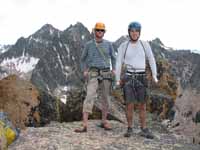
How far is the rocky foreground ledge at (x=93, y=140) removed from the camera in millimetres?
12109

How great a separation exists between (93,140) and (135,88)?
Answer: 1.88 metres

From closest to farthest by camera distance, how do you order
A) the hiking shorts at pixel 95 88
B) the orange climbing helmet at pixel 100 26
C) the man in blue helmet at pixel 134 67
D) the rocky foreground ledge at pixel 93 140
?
1. the rocky foreground ledge at pixel 93 140
2. the man in blue helmet at pixel 134 67
3. the orange climbing helmet at pixel 100 26
4. the hiking shorts at pixel 95 88

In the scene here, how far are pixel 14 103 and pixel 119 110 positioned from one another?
202 inches

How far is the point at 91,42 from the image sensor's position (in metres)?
13.5

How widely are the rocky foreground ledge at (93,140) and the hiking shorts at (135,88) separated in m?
1.15

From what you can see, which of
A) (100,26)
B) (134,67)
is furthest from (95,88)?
(100,26)

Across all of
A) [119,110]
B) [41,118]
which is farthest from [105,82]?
[41,118]

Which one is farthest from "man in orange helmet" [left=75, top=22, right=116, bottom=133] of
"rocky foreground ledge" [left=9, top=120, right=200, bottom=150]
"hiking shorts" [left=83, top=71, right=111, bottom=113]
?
"rocky foreground ledge" [left=9, top=120, right=200, bottom=150]

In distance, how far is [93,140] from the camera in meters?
12.6

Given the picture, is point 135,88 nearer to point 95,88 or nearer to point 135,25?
point 95,88

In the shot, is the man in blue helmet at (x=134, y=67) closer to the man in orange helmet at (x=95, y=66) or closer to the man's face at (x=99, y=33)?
the man in orange helmet at (x=95, y=66)

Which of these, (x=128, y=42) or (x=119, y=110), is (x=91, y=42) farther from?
(x=119, y=110)

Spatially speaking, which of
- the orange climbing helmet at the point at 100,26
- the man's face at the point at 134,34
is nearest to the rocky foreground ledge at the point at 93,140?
the man's face at the point at 134,34

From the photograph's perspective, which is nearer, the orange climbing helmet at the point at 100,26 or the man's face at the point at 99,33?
the orange climbing helmet at the point at 100,26
